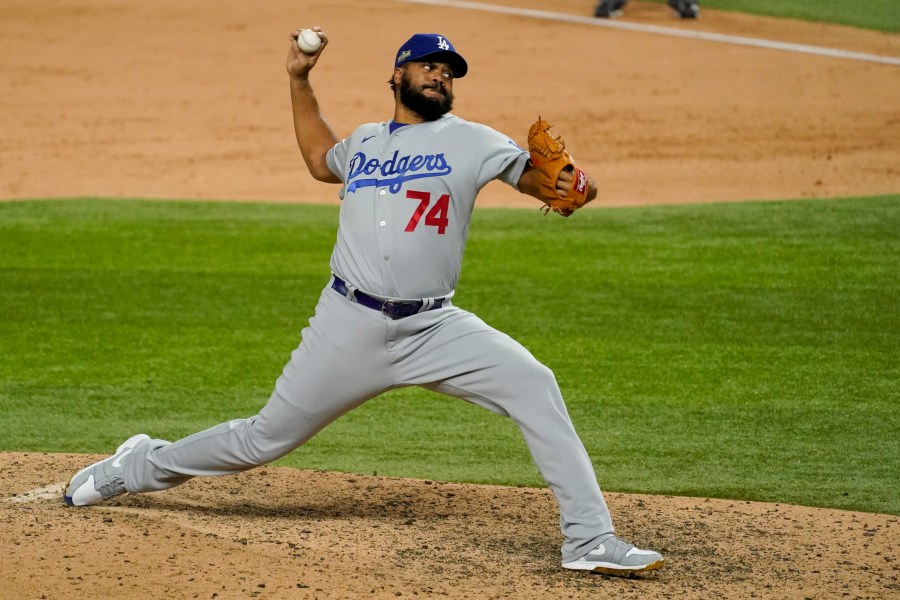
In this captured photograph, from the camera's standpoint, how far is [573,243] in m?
10.6

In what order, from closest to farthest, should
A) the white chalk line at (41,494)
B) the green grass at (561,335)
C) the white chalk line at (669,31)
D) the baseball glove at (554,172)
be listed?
the baseball glove at (554,172)
the white chalk line at (41,494)
the green grass at (561,335)
the white chalk line at (669,31)

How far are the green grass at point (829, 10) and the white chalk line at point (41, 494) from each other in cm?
1748

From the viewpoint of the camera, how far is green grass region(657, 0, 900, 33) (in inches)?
814

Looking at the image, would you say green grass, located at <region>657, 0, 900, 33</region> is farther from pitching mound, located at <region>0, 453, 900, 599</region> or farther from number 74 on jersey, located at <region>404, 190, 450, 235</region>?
number 74 on jersey, located at <region>404, 190, 450, 235</region>

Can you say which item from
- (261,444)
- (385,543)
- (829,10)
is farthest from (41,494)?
(829,10)

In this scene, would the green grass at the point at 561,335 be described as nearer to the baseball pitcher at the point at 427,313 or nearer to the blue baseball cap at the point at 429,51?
the baseball pitcher at the point at 427,313

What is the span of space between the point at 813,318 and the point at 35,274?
208 inches

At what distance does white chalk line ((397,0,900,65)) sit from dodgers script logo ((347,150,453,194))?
15.3 meters

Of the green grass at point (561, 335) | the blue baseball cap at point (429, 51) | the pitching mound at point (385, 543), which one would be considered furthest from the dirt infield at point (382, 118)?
the blue baseball cap at point (429, 51)

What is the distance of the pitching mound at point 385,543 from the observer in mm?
4250

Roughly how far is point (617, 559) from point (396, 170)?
1.49m

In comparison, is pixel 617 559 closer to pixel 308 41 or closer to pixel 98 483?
pixel 98 483

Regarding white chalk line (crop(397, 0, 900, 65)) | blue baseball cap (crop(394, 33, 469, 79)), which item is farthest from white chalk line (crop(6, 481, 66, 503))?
white chalk line (crop(397, 0, 900, 65))

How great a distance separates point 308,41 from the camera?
195 inches
